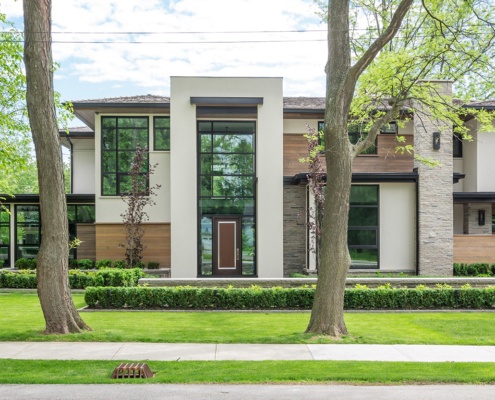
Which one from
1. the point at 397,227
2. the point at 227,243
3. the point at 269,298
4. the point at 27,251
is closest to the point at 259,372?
the point at 269,298

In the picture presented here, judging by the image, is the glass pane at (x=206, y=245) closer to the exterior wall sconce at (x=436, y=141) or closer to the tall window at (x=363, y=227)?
the tall window at (x=363, y=227)

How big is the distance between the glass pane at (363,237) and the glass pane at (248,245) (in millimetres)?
4020

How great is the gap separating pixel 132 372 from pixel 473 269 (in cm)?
1816

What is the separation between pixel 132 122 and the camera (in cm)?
2369

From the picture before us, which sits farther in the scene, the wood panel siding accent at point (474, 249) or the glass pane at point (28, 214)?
the glass pane at point (28, 214)

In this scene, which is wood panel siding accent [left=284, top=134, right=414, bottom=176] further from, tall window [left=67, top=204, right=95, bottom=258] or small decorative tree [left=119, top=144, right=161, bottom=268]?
tall window [left=67, top=204, right=95, bottom=258]

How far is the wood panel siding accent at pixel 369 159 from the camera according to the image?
78.2 ft

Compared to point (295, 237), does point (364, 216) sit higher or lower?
higher

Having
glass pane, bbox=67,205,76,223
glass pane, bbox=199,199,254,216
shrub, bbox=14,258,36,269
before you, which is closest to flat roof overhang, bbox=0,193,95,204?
glass pane, bbox=67,205,76,223

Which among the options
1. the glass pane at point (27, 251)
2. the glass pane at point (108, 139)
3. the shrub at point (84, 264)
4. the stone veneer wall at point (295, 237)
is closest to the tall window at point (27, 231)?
the glass pane at point (27, 251)

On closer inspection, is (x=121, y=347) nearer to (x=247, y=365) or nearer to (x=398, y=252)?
(x=247, y=365)

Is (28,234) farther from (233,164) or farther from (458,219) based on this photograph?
(458,219)

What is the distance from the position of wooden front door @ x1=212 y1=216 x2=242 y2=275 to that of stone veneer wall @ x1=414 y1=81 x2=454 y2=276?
735 centimetres

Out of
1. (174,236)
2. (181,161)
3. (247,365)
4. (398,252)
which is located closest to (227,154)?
(181,161)
